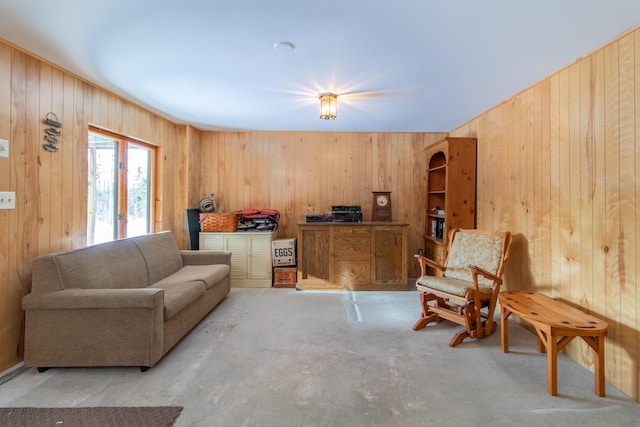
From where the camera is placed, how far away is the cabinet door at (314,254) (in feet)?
12.9

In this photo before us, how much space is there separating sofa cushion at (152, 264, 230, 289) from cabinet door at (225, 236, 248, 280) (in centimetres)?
57

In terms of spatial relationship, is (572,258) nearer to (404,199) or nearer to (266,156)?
(404,199)

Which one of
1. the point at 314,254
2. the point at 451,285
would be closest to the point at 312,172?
the point at 314,254

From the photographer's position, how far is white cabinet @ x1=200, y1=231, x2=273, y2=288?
4062 mm

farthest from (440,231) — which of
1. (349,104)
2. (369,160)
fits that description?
(349,104)

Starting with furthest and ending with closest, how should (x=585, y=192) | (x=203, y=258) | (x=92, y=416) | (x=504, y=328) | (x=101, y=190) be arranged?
(x=203, y=258) < (x=101, y=190) < (x=504, y=328) < (x=585, y=192) < (x=92, y=416)

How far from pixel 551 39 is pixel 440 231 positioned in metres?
2.53

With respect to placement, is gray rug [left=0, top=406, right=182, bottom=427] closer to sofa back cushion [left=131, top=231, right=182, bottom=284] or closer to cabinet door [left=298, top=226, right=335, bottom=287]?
sofa back cushion [left=131, top=231, right=182, bottom=284]

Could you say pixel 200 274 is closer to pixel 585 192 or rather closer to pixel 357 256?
pixel 357 256

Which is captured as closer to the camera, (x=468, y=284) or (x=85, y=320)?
(x=85, y=320)

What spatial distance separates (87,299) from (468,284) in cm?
308

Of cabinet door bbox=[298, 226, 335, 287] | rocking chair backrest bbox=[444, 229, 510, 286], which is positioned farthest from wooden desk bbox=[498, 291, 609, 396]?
cabinet door bbox=[298, 226, 335, 287]

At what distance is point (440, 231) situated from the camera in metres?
3.97

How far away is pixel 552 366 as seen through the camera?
5.97 feet
